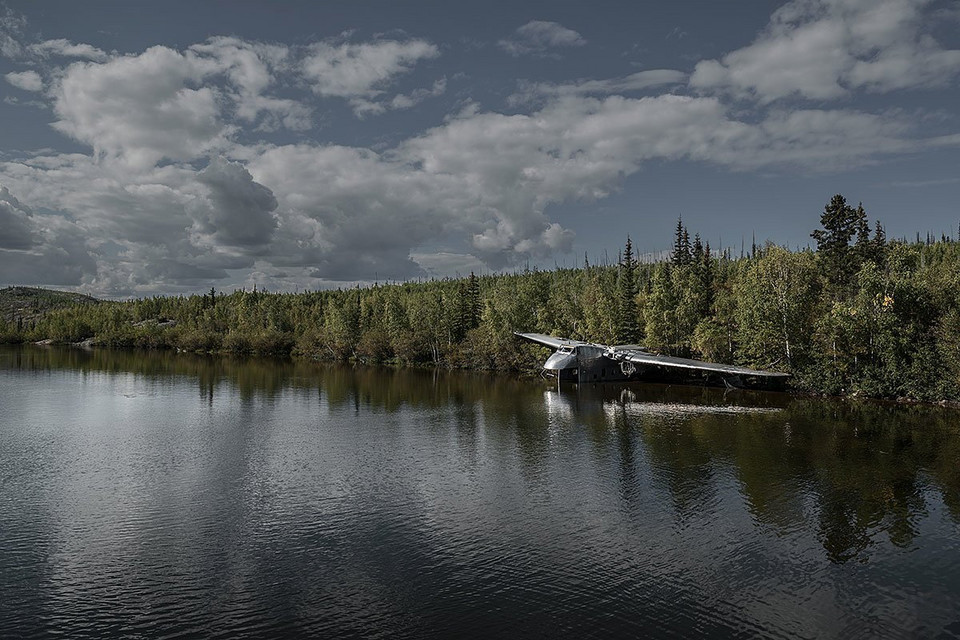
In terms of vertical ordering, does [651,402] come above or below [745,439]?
above

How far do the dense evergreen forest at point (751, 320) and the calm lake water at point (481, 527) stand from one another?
42.5 ft

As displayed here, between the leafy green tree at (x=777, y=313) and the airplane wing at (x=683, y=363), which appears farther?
Answer: the leafy green tree at (x=777, y=313)

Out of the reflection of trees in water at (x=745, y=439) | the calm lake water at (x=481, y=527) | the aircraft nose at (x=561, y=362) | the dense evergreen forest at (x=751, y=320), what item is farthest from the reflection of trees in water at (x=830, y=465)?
the aircraft nose at (x=561, y=362)

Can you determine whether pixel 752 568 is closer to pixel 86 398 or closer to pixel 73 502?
pixel 73 502

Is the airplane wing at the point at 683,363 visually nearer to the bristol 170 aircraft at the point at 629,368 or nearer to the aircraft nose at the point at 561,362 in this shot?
the bristol 170 aircraft at the point at 629,368

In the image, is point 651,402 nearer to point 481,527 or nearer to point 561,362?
point 561,362

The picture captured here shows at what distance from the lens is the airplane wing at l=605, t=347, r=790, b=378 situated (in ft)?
221

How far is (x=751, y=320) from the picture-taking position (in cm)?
7400

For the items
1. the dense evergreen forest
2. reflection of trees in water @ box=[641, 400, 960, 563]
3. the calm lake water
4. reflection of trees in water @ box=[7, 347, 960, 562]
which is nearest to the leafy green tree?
the dense evergreen forest

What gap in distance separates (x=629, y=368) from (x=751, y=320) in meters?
17.1

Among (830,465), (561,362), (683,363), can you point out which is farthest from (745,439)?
(561,362)

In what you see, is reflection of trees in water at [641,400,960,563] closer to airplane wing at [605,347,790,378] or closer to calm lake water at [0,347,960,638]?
calm lake water at [0,347,960,638]

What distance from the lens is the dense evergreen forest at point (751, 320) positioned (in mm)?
60812

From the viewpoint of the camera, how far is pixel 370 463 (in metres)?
36.8
